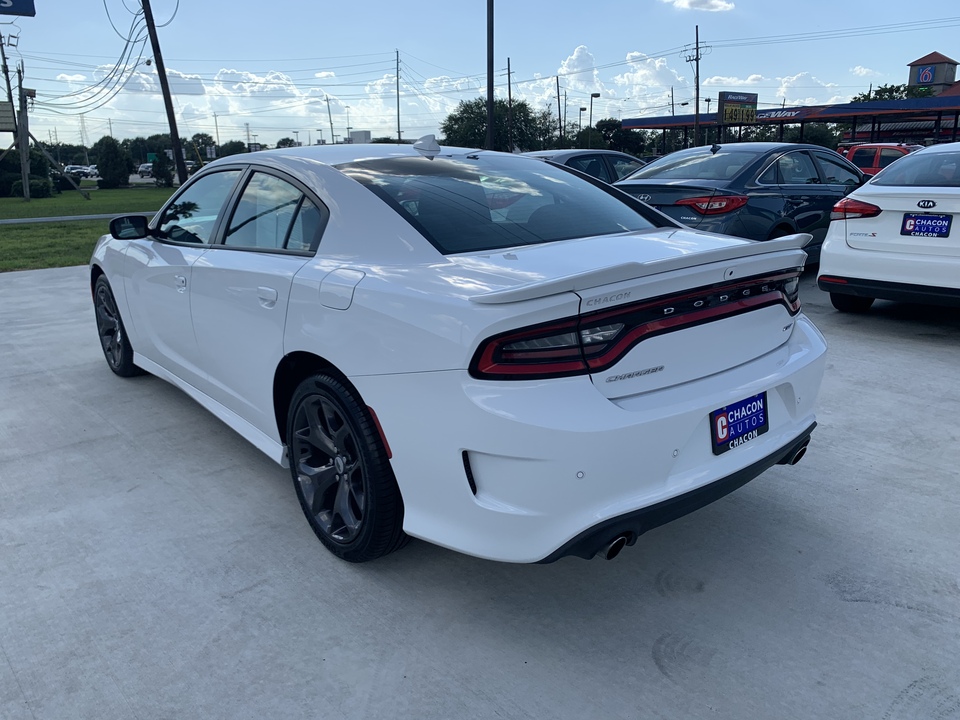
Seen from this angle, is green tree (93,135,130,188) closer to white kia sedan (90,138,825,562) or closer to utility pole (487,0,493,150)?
utility pole (487,0,493,150)

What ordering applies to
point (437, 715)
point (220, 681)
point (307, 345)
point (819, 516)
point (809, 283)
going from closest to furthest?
point (437, 715)
point (220, 681)
point (307, 345)
point (819, 516)
point (809, 283)

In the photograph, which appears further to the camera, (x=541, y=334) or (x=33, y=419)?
(x=33, y=419)

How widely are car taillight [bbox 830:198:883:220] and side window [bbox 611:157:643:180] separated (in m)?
4.85

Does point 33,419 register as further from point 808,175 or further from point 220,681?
point 808,175

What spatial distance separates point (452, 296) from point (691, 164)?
6.08 metres

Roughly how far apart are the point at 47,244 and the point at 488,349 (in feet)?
47.4

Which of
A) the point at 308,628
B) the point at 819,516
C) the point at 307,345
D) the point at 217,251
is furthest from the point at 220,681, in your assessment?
the point at 819,516

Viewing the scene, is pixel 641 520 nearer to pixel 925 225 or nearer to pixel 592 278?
pixel 592 278

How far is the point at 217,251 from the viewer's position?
3.57m

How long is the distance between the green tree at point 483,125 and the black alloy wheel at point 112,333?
2277 inches

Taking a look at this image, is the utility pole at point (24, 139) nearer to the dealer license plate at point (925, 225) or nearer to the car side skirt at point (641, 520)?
the dealer license plate at point (925, 225)

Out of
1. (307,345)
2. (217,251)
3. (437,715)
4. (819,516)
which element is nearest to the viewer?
(437,715)

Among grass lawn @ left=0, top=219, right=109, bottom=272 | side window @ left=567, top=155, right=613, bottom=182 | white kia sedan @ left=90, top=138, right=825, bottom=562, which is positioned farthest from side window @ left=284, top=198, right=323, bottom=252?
grass lawn @ left=0, top=219, right=109, bottom=272

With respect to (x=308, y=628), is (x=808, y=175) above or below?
above
